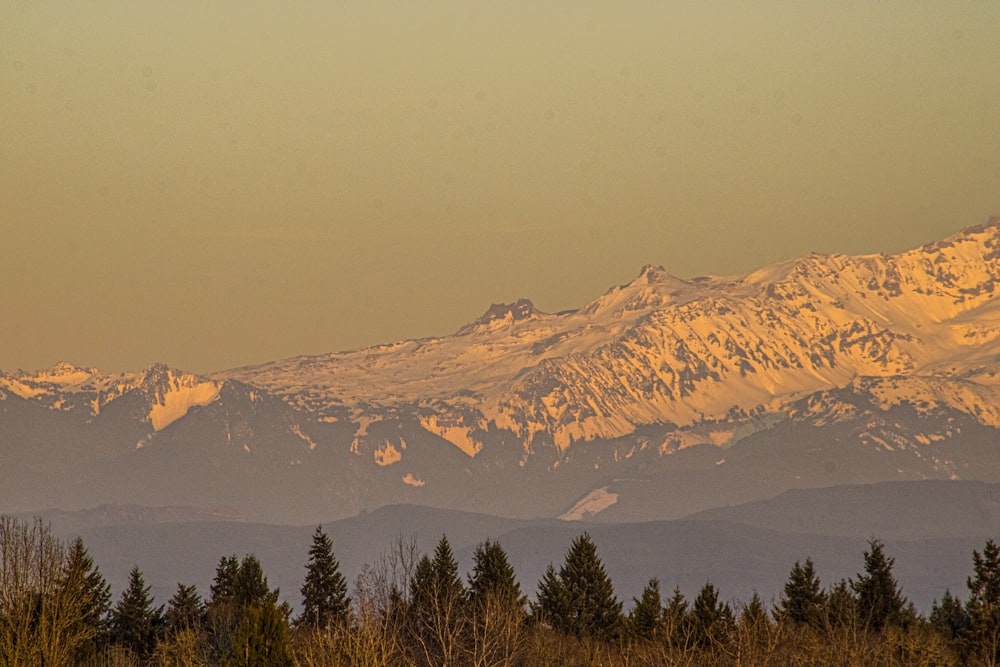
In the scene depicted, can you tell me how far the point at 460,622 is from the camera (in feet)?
447

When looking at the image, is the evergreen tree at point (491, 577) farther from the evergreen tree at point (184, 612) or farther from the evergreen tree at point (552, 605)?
the evergreen tree at point (184, 612)

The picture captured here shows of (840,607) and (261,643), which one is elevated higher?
(840,607)

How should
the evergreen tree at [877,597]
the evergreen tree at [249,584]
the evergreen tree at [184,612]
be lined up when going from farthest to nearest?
the evergreen tree at [249,584], the evergreen tree at [184,612], the evergreen tree at [877,597]

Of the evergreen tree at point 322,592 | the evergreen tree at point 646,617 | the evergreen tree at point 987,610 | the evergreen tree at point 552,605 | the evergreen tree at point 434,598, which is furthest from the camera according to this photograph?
the evergreen tree at point 322,592

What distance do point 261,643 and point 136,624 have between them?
202 ft

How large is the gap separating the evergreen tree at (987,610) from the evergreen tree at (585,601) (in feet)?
126

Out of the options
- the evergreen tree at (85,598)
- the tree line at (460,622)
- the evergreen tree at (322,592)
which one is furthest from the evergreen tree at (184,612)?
the evergreen tree at (322,592)

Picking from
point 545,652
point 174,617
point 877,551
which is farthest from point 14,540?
point 877,551

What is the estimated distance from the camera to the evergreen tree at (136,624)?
140m

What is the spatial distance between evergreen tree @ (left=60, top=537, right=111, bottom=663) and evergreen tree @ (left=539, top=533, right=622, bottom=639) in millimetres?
35966

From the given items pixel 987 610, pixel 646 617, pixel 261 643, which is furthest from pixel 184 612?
pixel 261 643

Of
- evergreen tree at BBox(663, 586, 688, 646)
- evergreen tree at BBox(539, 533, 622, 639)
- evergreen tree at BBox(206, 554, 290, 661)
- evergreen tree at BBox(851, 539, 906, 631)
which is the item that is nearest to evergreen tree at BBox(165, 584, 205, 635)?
evergreen tree at BBox(206, 554, 290, 661)

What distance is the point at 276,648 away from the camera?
83438mm

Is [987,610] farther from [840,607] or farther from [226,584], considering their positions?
[226,584]
